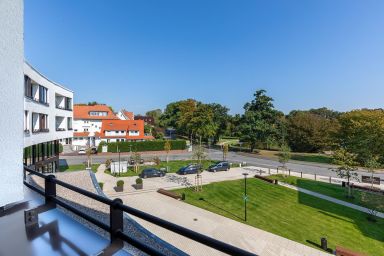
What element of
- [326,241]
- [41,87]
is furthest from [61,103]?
[326,241]

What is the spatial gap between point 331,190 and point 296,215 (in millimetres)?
10592

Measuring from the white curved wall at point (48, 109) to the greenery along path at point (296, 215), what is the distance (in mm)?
12754

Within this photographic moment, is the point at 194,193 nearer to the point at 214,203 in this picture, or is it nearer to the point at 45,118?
the point at 214,203

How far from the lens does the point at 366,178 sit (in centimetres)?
2823

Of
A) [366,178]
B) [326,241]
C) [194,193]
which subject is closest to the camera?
[326,241]

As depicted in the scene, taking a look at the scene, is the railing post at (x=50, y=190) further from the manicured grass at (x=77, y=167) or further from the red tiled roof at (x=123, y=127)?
the red tiled roof at (x=123, y=127)

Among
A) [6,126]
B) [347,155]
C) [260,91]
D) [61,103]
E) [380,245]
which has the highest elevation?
[260,91]

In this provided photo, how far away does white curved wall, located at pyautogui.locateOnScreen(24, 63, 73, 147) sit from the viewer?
52.7 ft

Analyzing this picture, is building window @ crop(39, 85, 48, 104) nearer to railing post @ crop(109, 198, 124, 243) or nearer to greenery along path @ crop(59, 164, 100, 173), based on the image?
greenery along path @ crop(59, 164, 100, 173)

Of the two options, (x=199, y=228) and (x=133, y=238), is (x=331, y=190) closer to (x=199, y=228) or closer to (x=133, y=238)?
(x=199, y=228)

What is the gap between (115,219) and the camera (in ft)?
8.99

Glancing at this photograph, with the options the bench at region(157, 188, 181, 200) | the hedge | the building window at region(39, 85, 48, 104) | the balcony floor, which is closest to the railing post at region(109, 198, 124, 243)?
the balcony floor

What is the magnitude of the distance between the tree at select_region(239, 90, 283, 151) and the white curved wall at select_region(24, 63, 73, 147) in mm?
34696

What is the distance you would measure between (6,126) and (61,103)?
27.5 m
